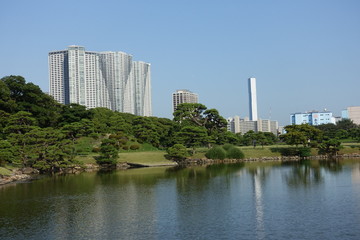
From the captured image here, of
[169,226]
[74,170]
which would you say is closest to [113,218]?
[169,226]

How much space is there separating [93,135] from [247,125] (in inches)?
5296

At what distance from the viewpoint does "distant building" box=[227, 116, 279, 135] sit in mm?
170475

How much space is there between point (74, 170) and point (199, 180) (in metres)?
19.7

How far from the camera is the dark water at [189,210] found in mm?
15023

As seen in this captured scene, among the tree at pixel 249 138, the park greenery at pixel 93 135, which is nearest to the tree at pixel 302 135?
the park greenery at pixel 93 135

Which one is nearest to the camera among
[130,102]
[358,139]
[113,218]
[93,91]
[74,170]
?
[113,218]

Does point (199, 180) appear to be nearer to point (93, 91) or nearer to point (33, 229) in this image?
point (33, 229)

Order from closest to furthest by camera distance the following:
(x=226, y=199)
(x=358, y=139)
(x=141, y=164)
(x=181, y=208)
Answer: (x=181, y=208)
(x=226, y=199)
(x=141, y=164)
(x=358, y=139)

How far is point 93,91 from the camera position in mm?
120062

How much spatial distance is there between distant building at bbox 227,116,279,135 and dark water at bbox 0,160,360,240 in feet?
460

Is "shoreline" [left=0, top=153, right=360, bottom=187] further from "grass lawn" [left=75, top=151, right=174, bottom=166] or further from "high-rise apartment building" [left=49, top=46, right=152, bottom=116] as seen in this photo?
"high-rise apartment building" [left=49, top=46, right=152, bottom=116]

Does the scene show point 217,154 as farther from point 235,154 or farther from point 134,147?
point 134,147

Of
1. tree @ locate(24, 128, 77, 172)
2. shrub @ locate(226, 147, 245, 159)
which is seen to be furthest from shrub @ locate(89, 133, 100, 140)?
shrub @ locate(226, 147, 245, 159)

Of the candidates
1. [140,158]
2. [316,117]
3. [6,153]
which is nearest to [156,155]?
[140,158]
